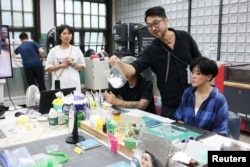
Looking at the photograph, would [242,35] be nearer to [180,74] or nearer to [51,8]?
[180,74]

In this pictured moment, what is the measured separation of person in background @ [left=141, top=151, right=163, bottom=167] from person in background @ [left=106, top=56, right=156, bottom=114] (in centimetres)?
103

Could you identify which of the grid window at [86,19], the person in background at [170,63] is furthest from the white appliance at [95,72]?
the person in background at [170,63]

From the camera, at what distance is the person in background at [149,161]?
0.93 meters

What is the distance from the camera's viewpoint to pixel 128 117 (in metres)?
1.48

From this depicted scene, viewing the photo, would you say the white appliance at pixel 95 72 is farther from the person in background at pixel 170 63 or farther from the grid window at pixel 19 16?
the person in background at pixel 170 63

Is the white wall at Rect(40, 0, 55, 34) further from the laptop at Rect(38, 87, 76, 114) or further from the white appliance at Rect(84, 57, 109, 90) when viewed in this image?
the laptop at Rect(38, 87, 76, 114)

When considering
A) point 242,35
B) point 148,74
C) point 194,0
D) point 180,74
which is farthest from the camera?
point 194,0

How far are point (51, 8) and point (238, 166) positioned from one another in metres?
5.84

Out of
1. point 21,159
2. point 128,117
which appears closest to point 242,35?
point 128,117

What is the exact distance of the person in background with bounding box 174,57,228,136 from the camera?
1.56 meters

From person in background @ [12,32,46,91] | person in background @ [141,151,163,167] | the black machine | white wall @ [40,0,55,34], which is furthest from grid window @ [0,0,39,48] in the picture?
person in background @ [141,151,163,167]

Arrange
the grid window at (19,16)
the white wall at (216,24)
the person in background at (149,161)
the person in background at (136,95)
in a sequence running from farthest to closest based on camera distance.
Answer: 1. the grid window at (19,16)
2. the white wall at (216,24)
3. the person in background at (136,95)
4. the person in background at (149,161)

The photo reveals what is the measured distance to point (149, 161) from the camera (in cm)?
94

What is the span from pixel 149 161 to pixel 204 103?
2.68 feet
